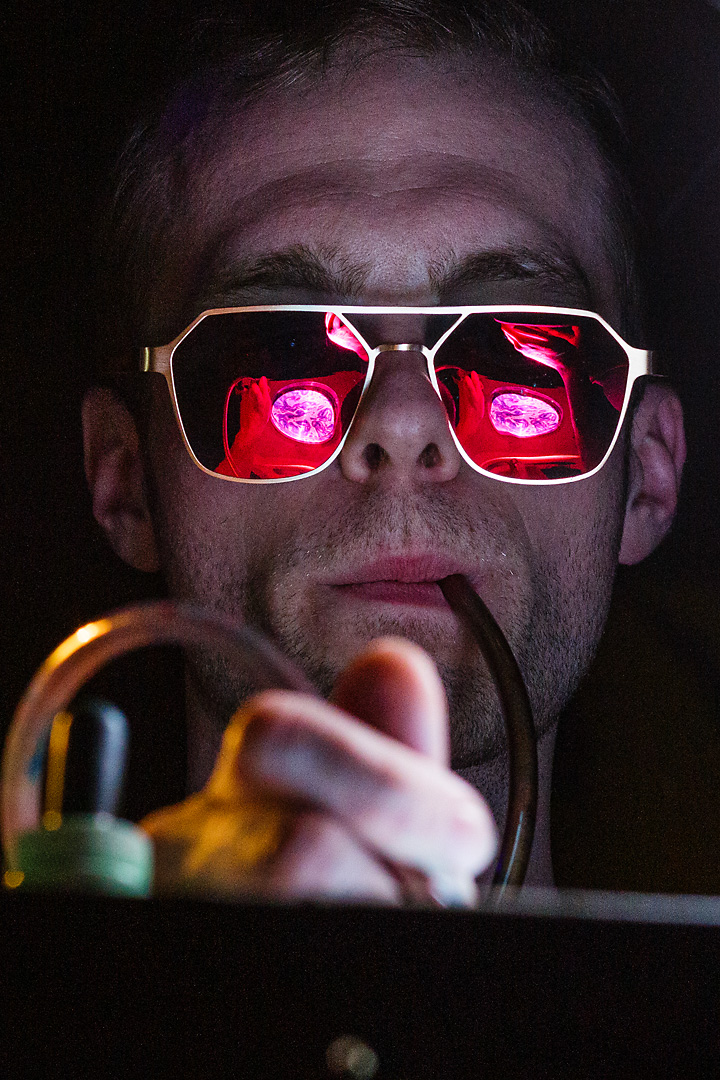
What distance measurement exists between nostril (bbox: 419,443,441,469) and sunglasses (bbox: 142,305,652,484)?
0.11 ft

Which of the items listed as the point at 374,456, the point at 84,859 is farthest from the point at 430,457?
the point at 84,859

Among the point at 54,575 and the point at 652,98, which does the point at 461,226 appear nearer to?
the point at 652,98

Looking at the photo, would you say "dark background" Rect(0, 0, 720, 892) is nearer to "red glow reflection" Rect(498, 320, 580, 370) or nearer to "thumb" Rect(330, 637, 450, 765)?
"red glow reflection" Rect(498, 320, 580, 370)

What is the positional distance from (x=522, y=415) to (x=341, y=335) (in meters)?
0.20

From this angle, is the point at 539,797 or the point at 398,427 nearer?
the point at 398,427

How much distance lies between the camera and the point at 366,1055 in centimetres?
39

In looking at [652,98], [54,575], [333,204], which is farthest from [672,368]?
[54,575]

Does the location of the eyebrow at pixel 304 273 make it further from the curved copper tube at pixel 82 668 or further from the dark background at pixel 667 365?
the curved copper tube at pixel 82 668

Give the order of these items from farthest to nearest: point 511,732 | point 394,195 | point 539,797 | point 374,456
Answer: point 539,797 → point 394,195 → point 374,456 → point 511,732

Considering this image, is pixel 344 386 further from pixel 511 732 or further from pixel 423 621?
pixel 511 732

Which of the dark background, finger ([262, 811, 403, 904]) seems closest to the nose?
the dark background

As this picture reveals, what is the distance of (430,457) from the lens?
104cm

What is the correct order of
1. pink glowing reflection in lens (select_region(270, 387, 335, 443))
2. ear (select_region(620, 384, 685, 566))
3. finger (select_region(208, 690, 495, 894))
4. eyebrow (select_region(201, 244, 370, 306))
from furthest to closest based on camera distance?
ear (select_region(620, 384, 685, 566)), eyebrow (select_region(201, 244, 370, 306)), pink glowing reflection in lens (select_region(270, 387, 335, 443)), finger (select_region(208, 690, 495, 894))

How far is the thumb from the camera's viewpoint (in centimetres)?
44
